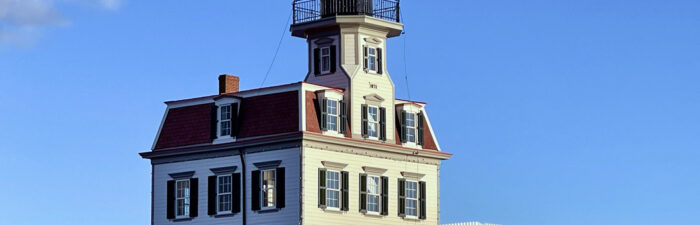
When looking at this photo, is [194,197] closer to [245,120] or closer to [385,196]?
[245,120]

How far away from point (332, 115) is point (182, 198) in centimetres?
943

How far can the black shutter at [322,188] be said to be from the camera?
288ft

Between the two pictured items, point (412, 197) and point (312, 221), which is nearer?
point (312, 221)

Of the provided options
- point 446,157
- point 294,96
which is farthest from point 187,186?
point 446,157

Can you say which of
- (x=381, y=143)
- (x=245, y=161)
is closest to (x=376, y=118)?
(x=381, y=143)

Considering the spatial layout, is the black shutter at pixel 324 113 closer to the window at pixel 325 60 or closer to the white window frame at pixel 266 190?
the white window frame at pixel 266 190

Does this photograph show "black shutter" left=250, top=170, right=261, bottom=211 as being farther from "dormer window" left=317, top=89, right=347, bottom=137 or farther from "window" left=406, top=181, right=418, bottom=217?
"window" left=406, top=181, right=418, bottom=217

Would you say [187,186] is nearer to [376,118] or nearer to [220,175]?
[220,175]

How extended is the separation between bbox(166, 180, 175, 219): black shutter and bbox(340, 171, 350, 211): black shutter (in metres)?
9.59

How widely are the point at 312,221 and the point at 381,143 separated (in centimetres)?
675

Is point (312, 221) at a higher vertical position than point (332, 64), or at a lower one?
lower

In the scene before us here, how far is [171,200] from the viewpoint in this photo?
9262 cm

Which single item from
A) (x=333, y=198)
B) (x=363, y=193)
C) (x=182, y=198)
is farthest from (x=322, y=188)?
(x=182, y=198)

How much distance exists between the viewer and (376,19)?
91875mm
